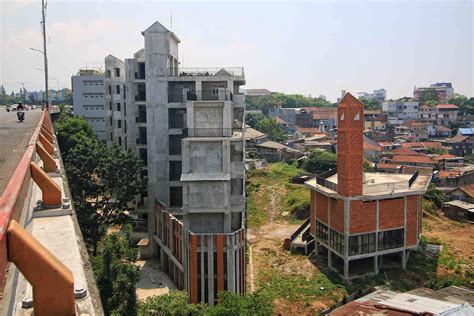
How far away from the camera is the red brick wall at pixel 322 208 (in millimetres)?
31166

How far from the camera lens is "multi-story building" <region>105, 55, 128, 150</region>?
40894 mm

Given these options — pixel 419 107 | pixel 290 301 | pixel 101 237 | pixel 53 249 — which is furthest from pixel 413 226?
pixel 419 107

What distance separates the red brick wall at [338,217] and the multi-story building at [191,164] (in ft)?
22.4

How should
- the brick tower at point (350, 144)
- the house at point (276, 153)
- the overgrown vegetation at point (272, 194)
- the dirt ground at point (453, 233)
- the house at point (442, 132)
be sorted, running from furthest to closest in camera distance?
the house at point (442, 132), the house at point (276, 153), the overgrown vegetation at point (272, 194), the dirt ground at point (453, 233), the brick tower at point (350, 144)

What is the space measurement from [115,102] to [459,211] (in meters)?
33.4

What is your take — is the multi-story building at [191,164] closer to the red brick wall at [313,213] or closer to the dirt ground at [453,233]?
the red brick wall at [313,213]

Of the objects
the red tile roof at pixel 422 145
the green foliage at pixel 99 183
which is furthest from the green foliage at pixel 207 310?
the red tile roof at pixel 422 145

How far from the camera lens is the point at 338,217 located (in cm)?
2923

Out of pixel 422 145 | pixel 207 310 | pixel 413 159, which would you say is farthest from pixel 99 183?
pixel 422 145

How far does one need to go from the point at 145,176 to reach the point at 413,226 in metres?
19.0

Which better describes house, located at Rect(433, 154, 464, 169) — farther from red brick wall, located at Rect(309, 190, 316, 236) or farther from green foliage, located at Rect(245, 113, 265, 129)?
green foliage, located at Rect(245, 113, 265, 129)

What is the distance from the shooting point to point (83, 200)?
28938 mm

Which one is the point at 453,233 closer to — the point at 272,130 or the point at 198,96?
the point at 198,96

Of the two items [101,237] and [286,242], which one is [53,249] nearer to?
[101,237]
